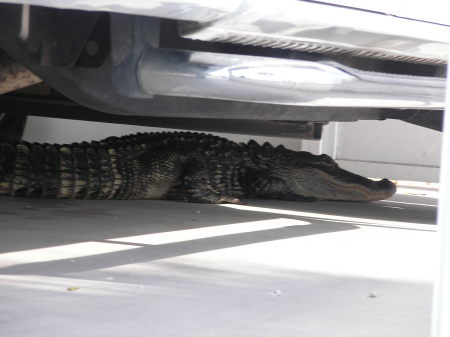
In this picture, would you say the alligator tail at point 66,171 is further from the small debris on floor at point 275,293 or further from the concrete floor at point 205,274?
the small debris on floor at point 275,293

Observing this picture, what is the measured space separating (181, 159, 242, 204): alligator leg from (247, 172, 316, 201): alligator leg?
1.41ft

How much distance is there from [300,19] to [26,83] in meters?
1.46

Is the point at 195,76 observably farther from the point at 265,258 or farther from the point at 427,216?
the point at 427,216

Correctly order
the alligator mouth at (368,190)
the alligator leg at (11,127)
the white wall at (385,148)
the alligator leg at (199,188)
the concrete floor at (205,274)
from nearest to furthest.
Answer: the concrete floor at (205,274) < the alligator leg at (199,188) < the alligator mouth at (368,190) < the alligator leg at (11,127) < the white wall at (385,148)

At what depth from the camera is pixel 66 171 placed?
5.29 metres

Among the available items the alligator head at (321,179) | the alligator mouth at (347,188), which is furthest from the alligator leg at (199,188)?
the alligator mouth at (347,188)

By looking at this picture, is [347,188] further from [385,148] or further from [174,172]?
[385,148]

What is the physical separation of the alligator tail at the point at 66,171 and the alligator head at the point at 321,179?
144cm

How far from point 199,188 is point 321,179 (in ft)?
3.91

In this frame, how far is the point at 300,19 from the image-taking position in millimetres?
2482

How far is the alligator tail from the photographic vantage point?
5129 mm

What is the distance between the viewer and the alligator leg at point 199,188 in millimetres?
5715

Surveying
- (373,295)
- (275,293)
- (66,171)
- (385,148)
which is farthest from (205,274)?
(385,148)

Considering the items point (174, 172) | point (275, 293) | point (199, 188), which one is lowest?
point (275, 293)
